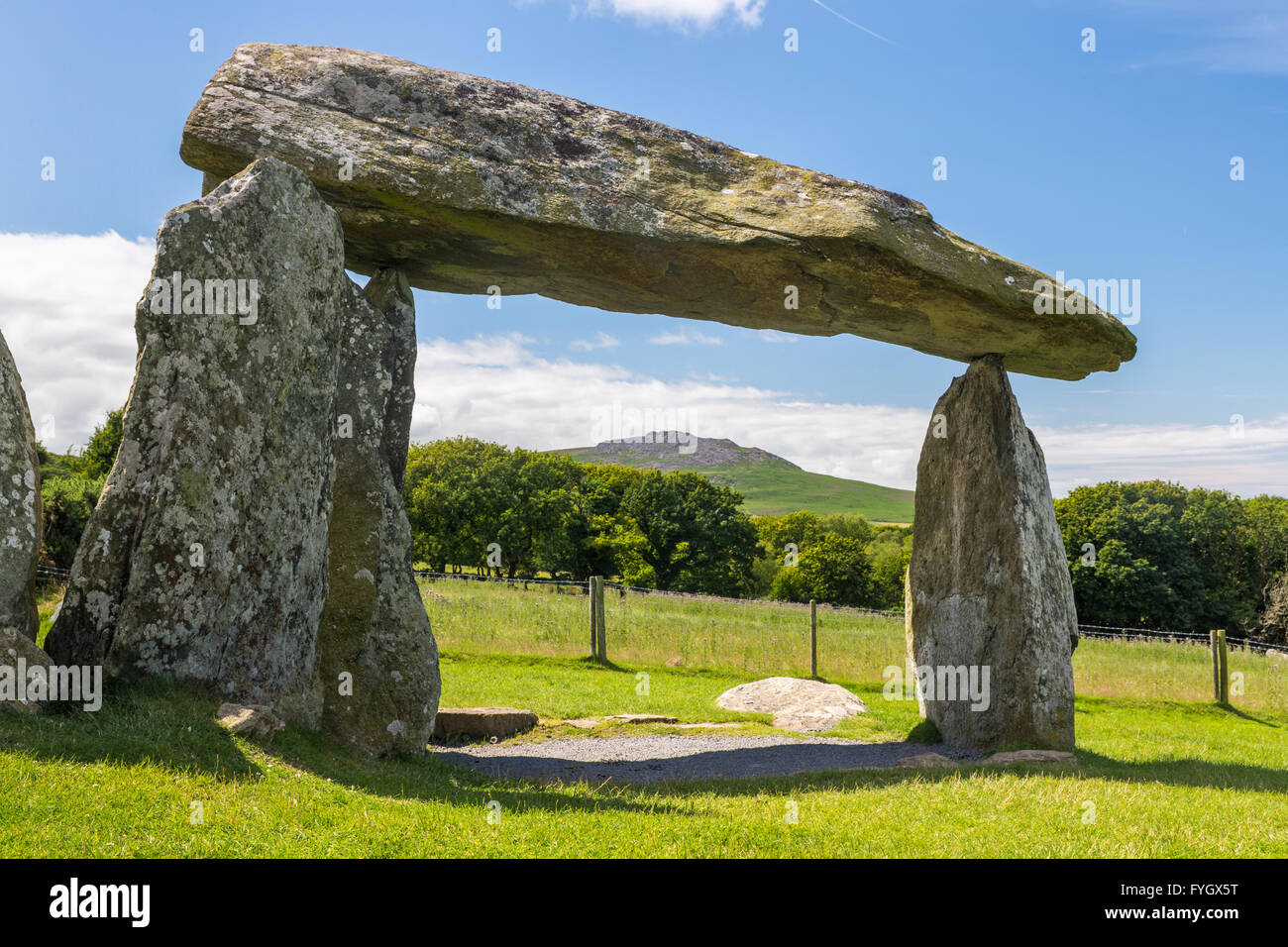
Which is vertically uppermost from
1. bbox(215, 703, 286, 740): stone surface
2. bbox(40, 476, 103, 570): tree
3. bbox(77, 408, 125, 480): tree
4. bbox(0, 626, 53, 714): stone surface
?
bbox(77, 408, 125, 480): tree

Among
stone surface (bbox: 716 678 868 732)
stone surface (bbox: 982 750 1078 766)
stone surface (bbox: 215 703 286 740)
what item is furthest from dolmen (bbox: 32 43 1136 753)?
stone surface (bbox: 716 678 868 732)

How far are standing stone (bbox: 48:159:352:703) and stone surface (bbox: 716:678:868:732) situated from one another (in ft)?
29.4

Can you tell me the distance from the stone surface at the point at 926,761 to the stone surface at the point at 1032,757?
17.4 inches

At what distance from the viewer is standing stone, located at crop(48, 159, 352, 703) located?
7695 mm

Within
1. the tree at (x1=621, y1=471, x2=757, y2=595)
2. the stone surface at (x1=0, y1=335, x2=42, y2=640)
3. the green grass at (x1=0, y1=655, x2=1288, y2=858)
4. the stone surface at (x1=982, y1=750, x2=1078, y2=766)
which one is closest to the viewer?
the green grass at (x1=0, y1=655, x2=1288, y2=858)

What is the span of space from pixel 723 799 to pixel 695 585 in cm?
4796

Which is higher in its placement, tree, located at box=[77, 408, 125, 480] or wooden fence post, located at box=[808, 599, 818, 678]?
tree, located at box=[77, 408, 125, 480]

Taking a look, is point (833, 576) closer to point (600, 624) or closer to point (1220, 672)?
point (1220, 672)

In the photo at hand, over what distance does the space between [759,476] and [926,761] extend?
123 m

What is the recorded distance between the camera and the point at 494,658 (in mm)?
20078

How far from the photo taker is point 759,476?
438ft

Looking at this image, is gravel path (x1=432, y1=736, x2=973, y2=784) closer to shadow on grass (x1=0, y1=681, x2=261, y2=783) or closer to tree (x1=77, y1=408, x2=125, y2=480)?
shadow on grass (x1=0, y1=681, x2=261, y2=783)

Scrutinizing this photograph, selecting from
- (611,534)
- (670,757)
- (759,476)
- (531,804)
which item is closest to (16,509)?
(531,804)
